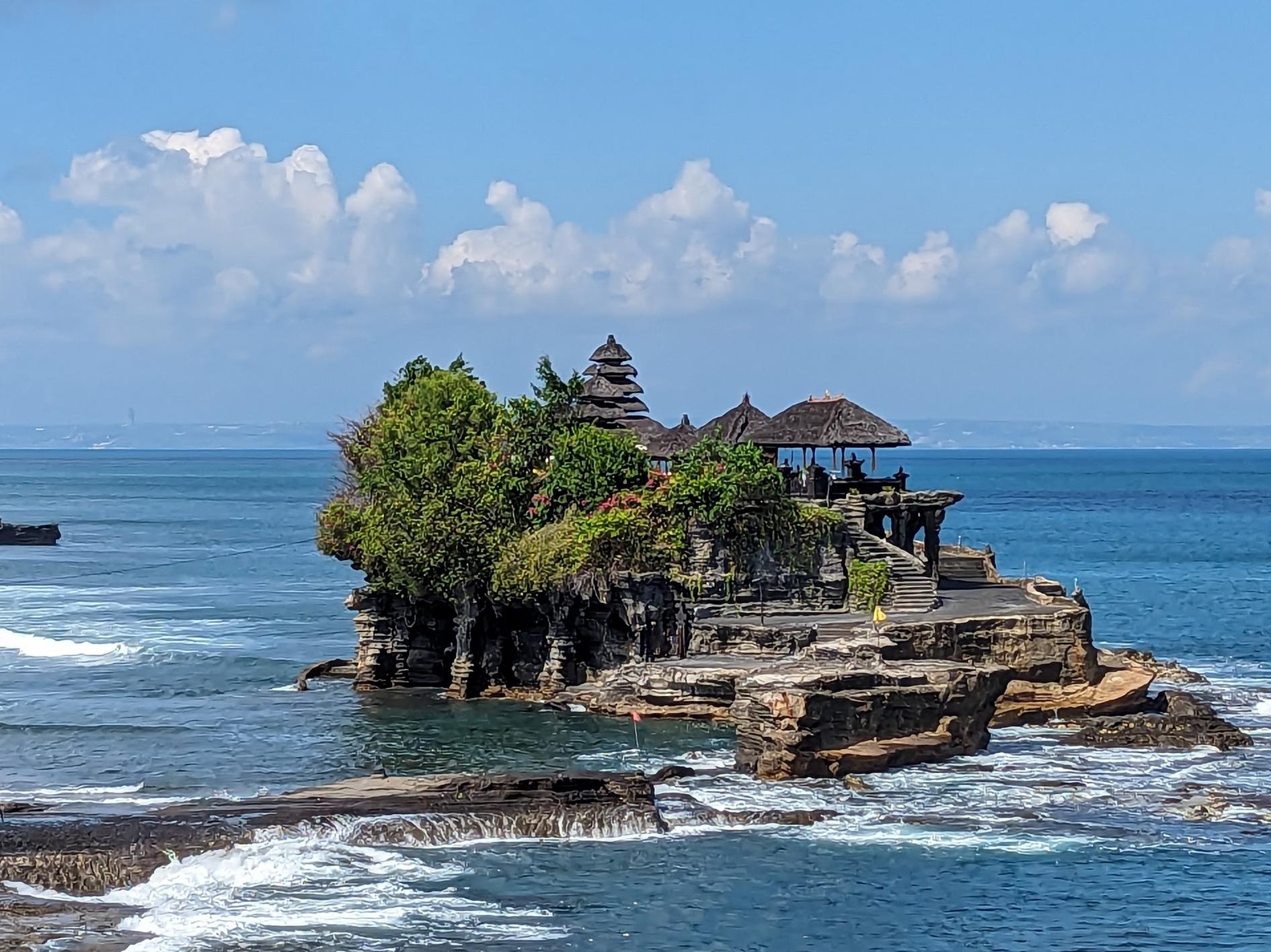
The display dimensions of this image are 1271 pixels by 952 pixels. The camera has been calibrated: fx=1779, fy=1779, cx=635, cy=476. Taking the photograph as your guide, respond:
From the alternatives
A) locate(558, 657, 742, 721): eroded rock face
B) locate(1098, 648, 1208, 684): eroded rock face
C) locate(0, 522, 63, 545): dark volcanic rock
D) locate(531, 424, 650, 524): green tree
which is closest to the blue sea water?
locate(558, 657, 742, 721): eroded rock face

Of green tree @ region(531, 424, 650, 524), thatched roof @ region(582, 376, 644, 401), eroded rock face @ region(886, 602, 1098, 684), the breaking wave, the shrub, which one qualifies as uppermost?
thatched roof @ region(582, 376, 644, 401)

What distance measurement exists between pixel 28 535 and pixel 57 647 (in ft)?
231

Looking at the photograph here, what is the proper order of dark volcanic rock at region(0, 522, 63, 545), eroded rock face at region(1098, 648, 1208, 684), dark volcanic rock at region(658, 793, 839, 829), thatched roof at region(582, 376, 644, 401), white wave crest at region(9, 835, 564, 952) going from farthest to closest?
dark volcanic rock at region(0, 522, 63, 545), thatched roof at region(582, 376, 644, 401), eroded rock face at region(1098, 648, 1208, 684), dark volcanic rock at region(658, 793, 839, 829), white wave crest at region(9, 835, 564, 952)

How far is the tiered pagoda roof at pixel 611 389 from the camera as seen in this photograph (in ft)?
236

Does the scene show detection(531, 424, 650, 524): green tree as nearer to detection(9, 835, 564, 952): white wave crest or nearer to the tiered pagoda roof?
the tiered pagoda roof

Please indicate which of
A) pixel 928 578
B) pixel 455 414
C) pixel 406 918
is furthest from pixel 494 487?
pixel 406 918

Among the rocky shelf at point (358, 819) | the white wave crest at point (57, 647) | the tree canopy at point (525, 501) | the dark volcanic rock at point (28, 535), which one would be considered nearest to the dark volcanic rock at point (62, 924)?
the rocky shelf at point (358, 819)

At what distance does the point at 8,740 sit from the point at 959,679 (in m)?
29.4

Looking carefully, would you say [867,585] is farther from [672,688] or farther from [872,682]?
[872,682]

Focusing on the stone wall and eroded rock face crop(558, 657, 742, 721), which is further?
the stone wall

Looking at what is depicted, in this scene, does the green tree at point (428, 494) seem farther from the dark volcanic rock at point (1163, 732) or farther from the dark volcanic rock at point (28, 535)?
the dark volcanic rock at point (28, 535)

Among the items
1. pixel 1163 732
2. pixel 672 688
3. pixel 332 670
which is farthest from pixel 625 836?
pixel 332 670

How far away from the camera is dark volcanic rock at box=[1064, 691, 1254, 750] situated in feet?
169

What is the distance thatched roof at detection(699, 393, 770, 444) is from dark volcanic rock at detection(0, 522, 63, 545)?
90.7 meters
